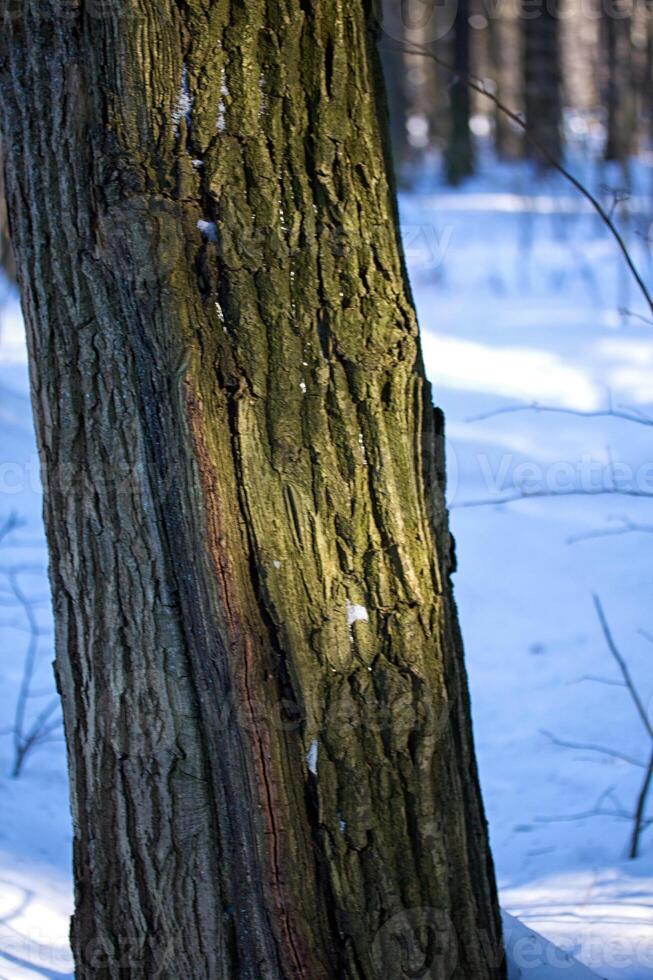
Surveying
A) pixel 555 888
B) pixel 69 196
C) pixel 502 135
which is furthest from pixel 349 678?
pixel 502 135

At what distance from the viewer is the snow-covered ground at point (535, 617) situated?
102 inches

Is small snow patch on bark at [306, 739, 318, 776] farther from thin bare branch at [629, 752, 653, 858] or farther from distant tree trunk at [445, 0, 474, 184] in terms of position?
distant tree trunk at [445, 0, 474, 184]

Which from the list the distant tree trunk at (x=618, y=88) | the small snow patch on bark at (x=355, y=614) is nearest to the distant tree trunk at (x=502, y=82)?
the distant tree trunk at (x=618, y=88)

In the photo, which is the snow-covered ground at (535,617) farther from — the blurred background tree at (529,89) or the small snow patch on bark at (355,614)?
the blurred background tree at (529,89)

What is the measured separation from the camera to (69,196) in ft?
5.26

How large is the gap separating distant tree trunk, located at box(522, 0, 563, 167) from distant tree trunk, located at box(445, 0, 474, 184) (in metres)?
1.10

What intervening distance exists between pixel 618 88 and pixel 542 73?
51.5 inches

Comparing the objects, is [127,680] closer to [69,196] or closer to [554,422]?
[69,196]

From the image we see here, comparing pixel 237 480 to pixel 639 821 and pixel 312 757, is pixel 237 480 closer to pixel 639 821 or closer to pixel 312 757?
pixel 312 757

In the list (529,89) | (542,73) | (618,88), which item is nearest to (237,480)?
(618,88)

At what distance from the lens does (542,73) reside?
14.4m

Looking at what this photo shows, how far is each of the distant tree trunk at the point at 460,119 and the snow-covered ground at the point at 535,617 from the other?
7.41 m

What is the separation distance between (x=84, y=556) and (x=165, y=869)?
0.60m

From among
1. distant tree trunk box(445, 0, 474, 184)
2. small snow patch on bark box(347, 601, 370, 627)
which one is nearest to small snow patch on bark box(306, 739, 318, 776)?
small snow patch on bark box(347, 601, 370, 627)
